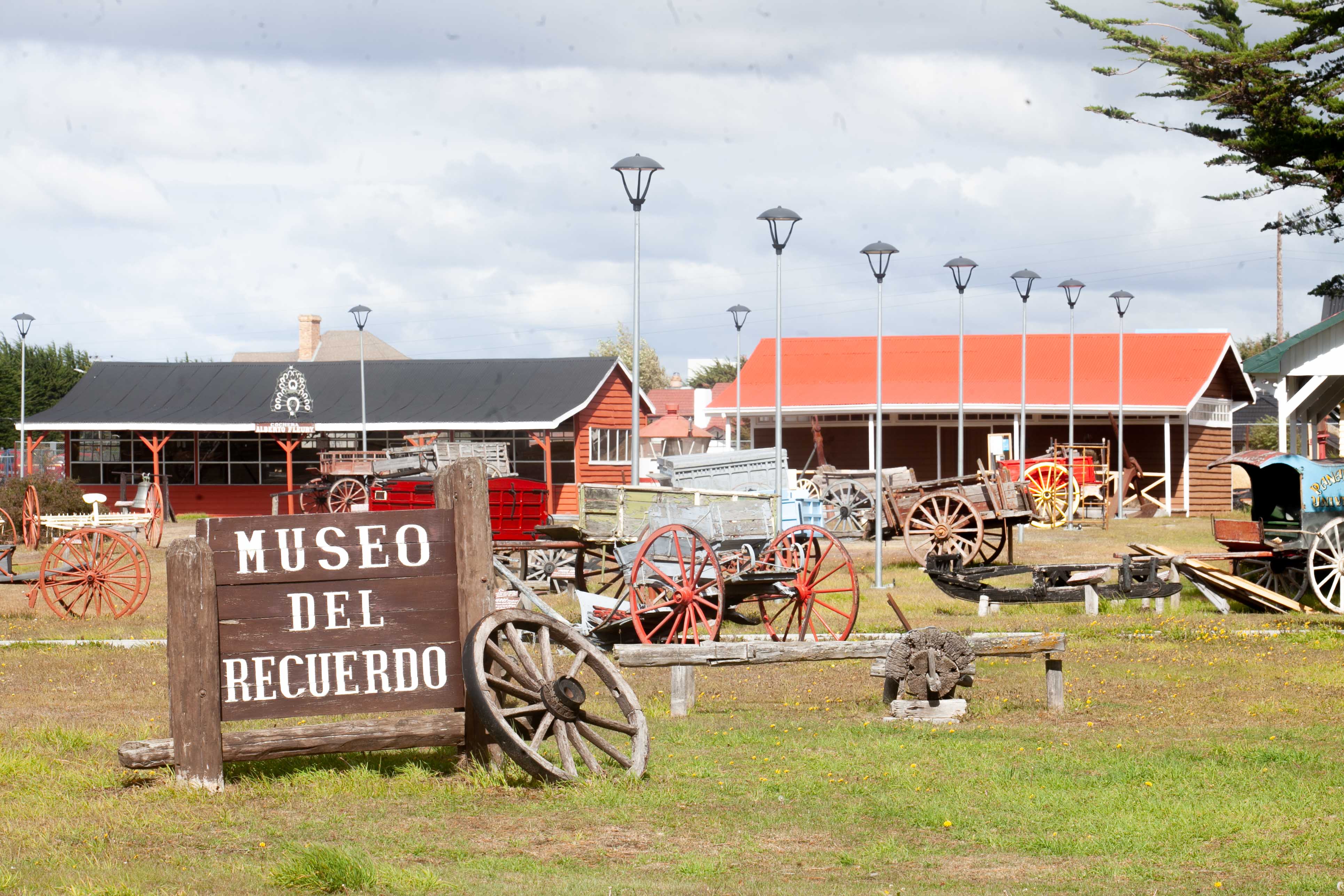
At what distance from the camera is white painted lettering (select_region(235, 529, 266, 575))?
676 cm

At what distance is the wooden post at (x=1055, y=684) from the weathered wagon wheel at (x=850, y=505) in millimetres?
13854

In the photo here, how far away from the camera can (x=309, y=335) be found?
2116 inches

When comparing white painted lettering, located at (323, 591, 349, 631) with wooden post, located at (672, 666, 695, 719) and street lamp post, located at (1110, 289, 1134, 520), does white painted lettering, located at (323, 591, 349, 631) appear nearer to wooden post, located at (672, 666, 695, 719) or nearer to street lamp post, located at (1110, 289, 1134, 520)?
wooden post, located at (672, 666, 695, 719)

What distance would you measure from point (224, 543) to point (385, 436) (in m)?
33.6

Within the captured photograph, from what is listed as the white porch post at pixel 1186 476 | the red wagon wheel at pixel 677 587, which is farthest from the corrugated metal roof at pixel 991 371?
the red wagon wheel at pixel 677 587

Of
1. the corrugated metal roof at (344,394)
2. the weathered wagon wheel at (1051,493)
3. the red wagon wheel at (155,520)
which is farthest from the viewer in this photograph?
the corrugated metal roof at (344,394)

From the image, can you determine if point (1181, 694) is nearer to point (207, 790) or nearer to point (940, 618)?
point (940, 618)

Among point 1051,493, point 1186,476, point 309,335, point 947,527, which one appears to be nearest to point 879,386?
point 947,527

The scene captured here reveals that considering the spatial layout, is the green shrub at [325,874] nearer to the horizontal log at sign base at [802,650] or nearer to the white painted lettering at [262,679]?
the white painted lettering at [262,679]

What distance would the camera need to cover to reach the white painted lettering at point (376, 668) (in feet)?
22.6

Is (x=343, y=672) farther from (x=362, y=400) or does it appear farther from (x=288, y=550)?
(x=362, y=400)

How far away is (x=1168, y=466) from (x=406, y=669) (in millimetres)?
29502

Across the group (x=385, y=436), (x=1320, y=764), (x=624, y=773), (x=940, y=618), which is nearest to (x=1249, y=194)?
(x=940, y=618)

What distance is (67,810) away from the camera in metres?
6.25
